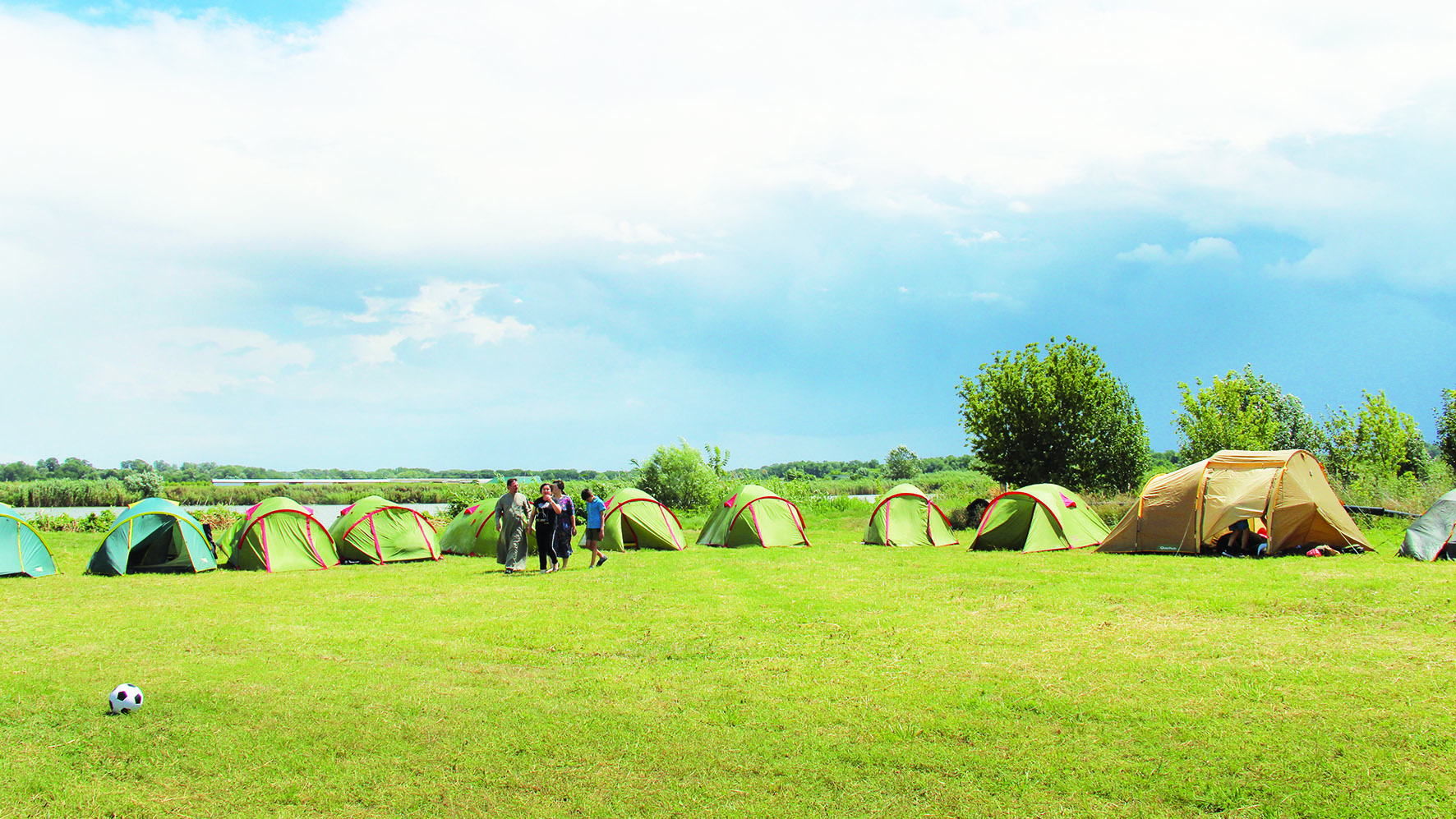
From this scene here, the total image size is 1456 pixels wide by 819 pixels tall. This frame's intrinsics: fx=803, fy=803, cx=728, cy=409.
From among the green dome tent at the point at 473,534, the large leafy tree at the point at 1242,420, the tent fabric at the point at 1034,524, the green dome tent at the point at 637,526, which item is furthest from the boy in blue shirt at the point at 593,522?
the large leafy tree at the point at 1242,420

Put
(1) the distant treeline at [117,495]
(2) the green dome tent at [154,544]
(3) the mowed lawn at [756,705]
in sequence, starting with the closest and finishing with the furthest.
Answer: (3) the mowed lawn at [756,705], (2) the green dome tent at [154,544], (1) the distant treeline at [117,495]

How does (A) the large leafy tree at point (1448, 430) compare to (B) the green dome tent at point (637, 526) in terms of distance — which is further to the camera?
(A) the large leafy tree at point (1448, 430)

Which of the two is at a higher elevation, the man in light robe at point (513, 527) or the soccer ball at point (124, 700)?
the man in light robe at point (513, 527)

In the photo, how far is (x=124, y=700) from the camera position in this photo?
6.84 meters

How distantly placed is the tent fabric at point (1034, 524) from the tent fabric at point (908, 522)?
1.62m

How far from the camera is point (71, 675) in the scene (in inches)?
320

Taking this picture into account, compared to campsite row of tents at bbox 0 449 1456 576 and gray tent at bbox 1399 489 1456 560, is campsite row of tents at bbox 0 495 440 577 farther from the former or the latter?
gray tent at bbox 1399 489 1456 560

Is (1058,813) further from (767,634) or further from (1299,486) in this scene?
(1299,486)

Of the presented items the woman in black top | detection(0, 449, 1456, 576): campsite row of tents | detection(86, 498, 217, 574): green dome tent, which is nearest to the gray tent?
detection(0, 449, 1456, 576): campsite row of tents

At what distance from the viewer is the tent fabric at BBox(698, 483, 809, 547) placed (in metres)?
22.0

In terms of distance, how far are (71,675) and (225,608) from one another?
14.1ft

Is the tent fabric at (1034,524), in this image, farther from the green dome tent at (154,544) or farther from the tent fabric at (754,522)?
the green dome tent at (154,544)

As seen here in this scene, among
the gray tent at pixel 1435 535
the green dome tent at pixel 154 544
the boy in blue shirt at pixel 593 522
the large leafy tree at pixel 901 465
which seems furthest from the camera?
the large leafy tree at pixel 901 465

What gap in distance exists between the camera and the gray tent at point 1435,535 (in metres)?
14.8
